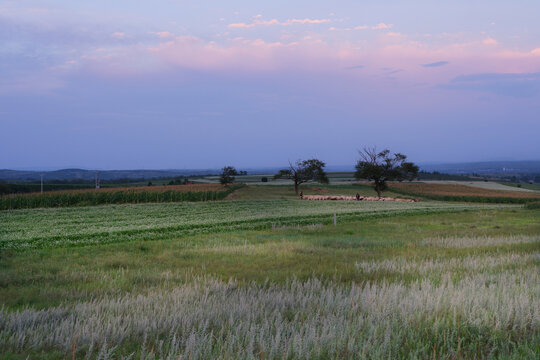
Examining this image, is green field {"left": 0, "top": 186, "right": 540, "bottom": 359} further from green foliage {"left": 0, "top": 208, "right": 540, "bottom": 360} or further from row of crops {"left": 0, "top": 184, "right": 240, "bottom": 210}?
row of crops {"left": 0, "top": 184, "right": 240, "bottom": 210}

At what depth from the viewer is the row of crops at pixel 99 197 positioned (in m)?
40.1

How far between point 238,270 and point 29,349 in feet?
18.8

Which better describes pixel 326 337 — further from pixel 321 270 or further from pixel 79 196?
pixel 79 196

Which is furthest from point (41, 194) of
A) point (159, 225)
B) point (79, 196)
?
point (159, 225)

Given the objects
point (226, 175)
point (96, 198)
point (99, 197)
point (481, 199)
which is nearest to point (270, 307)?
point (96, 198)

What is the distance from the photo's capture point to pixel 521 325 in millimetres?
5363

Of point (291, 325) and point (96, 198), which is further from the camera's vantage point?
point (96, 198)

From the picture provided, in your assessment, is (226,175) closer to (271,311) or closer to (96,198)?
(96,198)

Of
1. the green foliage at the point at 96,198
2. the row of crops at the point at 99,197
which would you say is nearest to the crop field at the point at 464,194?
the row of crops at the point at 99,197

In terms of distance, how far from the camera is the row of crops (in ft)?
131

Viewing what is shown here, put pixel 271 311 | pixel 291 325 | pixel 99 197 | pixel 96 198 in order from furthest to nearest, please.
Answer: pixel 99 197
pixel 96 198
pixel 271 311
pixel 291 325

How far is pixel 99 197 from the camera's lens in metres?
46.9

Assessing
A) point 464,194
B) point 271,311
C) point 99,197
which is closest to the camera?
point 271,311

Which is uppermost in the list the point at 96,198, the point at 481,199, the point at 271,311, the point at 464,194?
the point at 271,311
